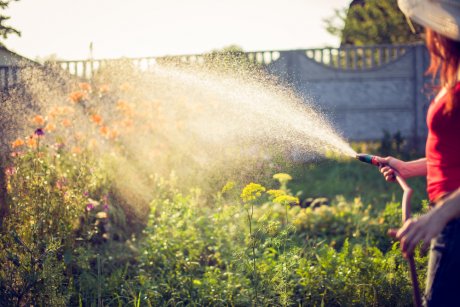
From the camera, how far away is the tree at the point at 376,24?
1443 cm

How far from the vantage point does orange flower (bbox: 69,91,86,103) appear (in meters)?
5.38

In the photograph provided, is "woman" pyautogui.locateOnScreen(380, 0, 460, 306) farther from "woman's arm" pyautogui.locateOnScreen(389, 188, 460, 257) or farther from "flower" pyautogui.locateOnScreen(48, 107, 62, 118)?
"flower" pyautogui.locateOnScreen(48, 107, 62, 118)

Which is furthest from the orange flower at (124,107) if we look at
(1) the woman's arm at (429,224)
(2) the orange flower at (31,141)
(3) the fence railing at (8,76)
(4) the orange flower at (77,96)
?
(1) the woman's arm at (429,224)

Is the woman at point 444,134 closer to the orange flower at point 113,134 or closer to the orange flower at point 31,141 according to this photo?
the orange flower at point 31,141

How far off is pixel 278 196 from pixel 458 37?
1608mm

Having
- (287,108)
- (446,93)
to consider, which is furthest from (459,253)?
(287,108)

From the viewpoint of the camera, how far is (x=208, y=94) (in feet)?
20.9

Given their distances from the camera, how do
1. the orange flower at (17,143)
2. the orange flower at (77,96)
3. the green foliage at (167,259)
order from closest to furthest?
1. the green foliage at (167,259)
2. the orange flower at (17,143)
3. the orange flower at (77,96)

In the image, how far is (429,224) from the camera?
164 cm

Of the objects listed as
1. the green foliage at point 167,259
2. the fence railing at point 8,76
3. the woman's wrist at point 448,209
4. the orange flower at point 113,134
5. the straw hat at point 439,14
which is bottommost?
the green foliage at point 167,259

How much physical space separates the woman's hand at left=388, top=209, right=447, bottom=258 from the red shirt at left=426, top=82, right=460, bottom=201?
21 cm

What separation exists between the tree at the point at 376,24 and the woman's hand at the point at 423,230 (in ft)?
42.2

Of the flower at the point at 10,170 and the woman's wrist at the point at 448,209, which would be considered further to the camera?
the flower at the point at 10,170

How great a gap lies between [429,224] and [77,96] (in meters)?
4.30
